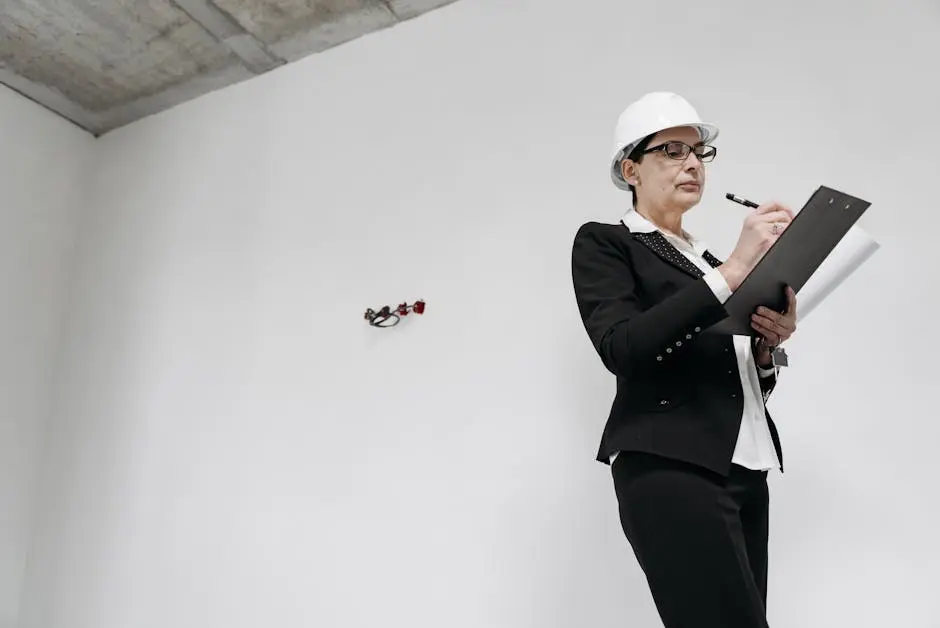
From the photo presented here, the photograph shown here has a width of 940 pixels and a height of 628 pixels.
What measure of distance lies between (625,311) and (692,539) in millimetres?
330

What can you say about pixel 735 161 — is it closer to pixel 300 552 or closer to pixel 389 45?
pixel 389 45

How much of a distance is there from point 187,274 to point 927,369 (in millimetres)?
2247

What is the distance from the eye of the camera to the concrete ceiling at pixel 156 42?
8.50 feet

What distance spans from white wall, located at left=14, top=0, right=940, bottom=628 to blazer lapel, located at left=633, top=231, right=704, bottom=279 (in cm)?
61

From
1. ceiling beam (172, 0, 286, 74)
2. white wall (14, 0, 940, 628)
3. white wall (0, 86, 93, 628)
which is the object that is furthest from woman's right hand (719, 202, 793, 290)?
white wall (0, 86, 93, 628)

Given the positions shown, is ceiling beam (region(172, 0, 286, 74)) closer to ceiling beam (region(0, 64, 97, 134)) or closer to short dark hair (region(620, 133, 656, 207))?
ceiling beam (region(0, 64, 97, 134))

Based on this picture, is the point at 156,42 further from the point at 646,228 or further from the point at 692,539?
the point at 692,539

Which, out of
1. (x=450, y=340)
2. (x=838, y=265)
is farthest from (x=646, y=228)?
(x=450, y=340)

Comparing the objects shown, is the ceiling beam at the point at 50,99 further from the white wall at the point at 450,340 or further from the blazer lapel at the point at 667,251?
the blazer lapel at the point at 667,251

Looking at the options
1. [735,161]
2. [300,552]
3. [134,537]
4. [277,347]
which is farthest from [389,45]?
[134,537]

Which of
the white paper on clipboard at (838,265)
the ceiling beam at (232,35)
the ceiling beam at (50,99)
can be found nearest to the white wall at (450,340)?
the ceiling beam at (232,35)

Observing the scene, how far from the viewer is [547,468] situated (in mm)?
1922

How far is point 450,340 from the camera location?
217 centimetres

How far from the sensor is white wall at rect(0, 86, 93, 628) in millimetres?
2795
